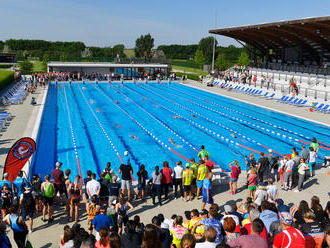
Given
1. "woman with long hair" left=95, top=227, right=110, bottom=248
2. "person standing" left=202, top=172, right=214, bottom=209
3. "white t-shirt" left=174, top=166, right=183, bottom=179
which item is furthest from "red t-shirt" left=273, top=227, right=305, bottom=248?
"white t-shirt" left=174, top=166, right=183, bottom=179

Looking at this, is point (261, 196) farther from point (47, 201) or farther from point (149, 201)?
point (47, 201)

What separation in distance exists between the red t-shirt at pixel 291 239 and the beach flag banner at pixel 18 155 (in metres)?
6.32

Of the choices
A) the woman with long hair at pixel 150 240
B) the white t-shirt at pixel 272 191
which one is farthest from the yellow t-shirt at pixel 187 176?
the woman with long hair at pixel 150 240

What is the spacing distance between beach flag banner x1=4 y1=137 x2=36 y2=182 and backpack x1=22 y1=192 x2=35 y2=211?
1555 mm

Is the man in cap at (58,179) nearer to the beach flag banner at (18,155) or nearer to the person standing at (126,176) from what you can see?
the beach flag banner at (18,155)

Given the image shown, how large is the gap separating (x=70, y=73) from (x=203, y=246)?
120 ft

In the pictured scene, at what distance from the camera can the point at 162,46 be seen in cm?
11406

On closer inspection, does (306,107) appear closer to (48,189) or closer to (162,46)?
(48,189)

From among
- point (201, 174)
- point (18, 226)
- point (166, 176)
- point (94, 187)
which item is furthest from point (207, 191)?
point (18, 226)

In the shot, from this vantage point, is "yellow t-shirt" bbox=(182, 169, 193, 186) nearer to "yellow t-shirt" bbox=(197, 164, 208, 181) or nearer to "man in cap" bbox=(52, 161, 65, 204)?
"yellow t-shirt" bbox=(197, 164, 208, 181)

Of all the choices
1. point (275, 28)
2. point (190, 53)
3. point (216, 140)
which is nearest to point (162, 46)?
point (190, 53)

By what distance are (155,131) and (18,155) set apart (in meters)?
8.99

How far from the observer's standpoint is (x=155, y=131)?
15930mm

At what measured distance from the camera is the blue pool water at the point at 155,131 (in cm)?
1236
